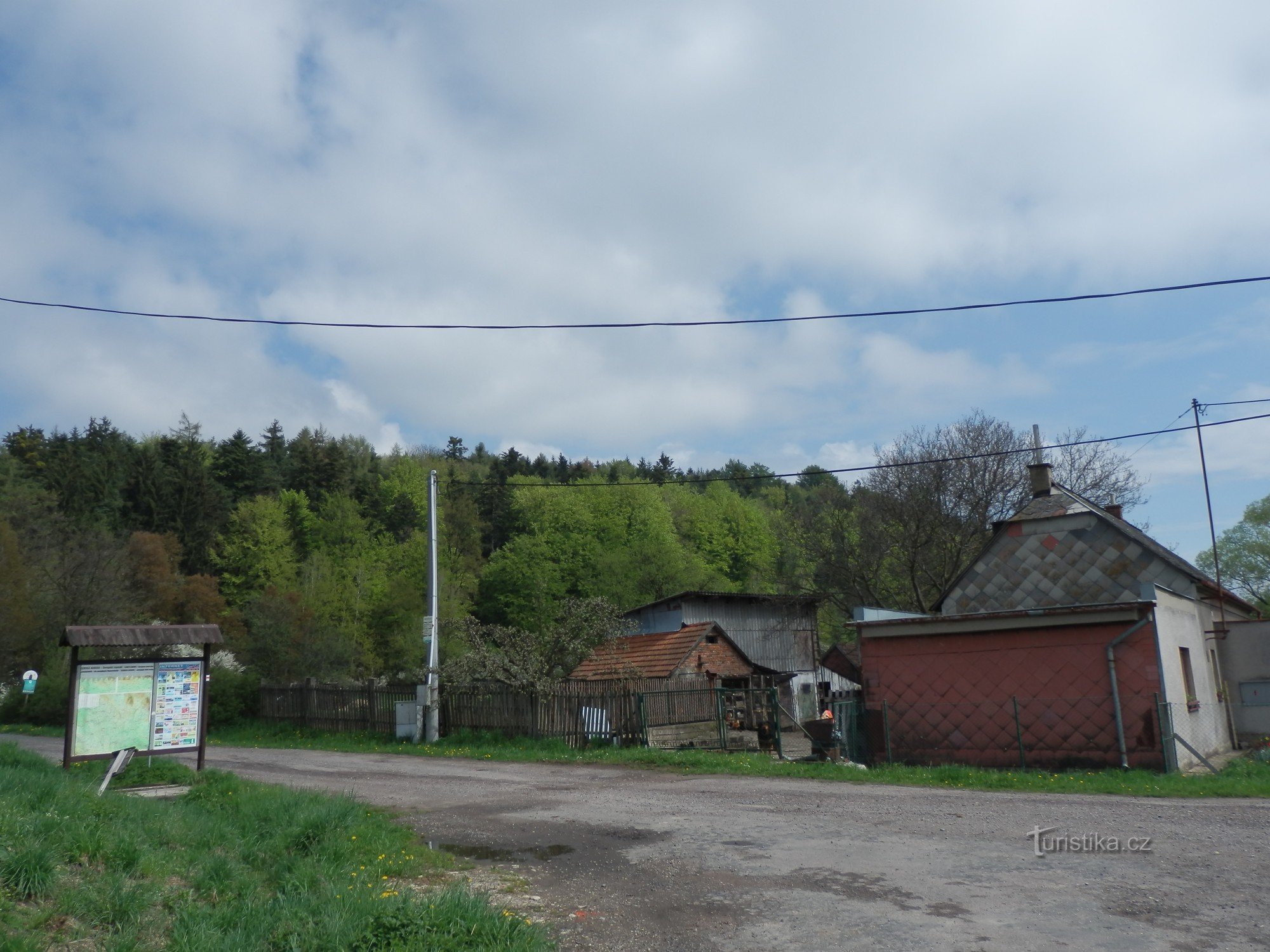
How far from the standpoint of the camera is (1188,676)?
17.6m

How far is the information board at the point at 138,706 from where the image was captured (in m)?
12.3

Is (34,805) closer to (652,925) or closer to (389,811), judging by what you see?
(389,811)

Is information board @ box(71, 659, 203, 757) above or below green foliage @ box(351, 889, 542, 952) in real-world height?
above

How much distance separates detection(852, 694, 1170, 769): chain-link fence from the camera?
50.3 feet

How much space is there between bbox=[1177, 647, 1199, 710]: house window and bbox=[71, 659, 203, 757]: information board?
1715cm

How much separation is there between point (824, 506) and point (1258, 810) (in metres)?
27.9

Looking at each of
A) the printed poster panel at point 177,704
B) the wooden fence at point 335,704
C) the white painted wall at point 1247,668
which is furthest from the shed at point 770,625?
the printed poster panel at point 177,704

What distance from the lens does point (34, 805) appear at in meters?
7.75

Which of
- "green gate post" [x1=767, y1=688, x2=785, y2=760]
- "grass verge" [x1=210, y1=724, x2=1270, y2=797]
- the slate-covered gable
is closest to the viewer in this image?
"grass verge" [x1=210, y1=724, x2=1270, y2=797]

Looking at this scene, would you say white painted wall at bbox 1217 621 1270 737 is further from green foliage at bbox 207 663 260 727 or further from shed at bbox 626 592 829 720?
green foliage at bbox 207 663 260 727

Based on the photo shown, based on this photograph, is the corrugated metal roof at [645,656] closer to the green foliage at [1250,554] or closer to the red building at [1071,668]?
the red building at [1071,668]

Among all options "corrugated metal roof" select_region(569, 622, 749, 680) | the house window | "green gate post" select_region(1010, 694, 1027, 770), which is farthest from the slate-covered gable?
"corrugated metal roof" select_region(569, 622, 749, 680)

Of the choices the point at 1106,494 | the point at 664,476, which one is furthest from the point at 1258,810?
the point at 664,476

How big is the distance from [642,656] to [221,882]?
19.8 m
